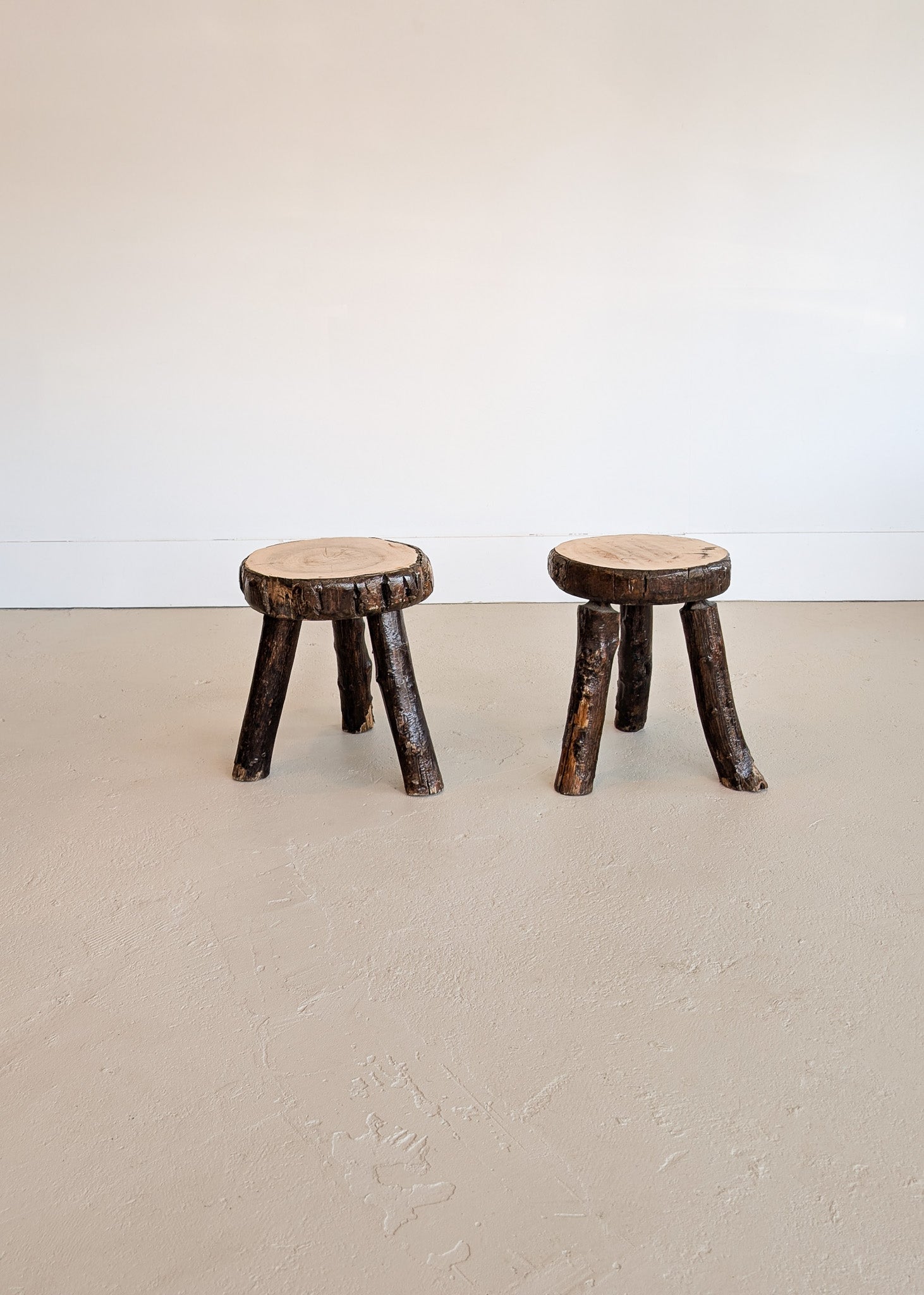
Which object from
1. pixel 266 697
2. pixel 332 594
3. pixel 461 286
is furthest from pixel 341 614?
pixel 461 286

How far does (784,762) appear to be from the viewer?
2.21 metres

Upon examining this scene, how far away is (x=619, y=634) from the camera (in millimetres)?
2076

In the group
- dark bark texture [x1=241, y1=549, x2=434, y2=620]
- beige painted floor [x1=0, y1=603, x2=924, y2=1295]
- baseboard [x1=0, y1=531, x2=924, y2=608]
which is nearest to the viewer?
beige painted floor [x1=0, y1=603, x2=924, y2=1295]

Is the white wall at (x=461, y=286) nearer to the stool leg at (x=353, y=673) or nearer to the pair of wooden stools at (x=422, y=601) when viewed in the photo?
the stool leg at (x=353, y=673)

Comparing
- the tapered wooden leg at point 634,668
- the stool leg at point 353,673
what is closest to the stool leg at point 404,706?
the stool leg at point 353,673

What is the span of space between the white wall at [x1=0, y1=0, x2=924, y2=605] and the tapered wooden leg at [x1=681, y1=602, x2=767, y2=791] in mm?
1682

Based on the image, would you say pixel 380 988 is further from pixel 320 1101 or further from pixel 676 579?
pixel 676 579

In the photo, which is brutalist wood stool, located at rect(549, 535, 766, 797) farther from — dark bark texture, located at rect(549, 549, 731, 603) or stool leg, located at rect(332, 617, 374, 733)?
stool leg, located at rect(332, 617, 374, 733)

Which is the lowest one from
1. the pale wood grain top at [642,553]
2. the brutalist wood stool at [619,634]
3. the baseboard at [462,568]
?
the baseboard at [462,568]

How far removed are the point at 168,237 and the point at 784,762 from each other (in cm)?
278

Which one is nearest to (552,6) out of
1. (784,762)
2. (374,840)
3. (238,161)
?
(238,161)

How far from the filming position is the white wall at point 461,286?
3.29m

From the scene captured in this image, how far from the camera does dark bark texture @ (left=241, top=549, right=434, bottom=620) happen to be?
1.88 meters

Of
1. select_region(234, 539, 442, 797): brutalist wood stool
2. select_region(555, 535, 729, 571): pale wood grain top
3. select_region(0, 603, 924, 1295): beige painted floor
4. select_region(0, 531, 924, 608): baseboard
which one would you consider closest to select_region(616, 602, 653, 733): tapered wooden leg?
select_region(0, 603, 924, 1295): beige painted floor
